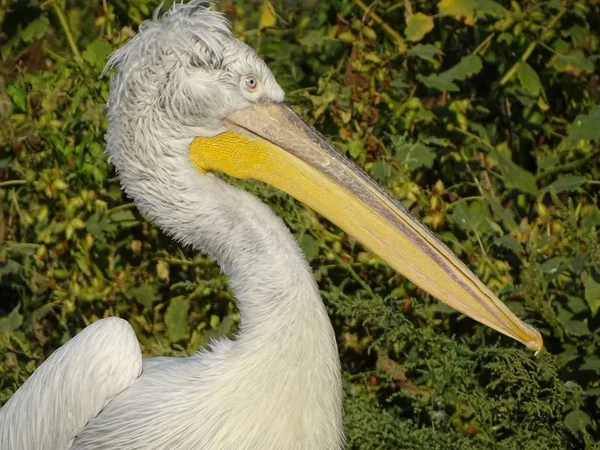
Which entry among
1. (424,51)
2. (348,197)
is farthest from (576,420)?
(424,51)

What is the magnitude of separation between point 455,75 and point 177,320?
4.67ft

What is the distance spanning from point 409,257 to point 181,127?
0.66 metres

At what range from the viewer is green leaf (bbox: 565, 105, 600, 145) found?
4227 mm

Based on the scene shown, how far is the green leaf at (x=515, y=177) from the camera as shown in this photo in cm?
439

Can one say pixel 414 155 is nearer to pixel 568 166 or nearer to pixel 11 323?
pixel 568 166

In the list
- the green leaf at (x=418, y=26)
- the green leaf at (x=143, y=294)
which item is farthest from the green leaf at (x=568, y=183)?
the green leaf at (x=143, y=294)

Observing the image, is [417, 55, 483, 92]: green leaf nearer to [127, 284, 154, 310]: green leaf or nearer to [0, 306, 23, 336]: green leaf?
[127, 284, 154, 310]: green leaf

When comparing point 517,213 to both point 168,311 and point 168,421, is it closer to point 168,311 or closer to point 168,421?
point 168,311

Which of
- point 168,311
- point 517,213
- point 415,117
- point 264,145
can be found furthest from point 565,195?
point 264,145

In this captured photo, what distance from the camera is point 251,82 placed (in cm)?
295

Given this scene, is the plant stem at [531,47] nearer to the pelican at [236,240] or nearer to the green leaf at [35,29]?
the pelican at [236,240]

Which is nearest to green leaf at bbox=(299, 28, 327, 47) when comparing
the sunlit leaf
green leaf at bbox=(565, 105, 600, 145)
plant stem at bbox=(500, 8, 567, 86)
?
the sunlit leaf

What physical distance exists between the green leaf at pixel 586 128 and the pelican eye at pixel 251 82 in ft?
5.60

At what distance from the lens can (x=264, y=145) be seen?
2998 mm
